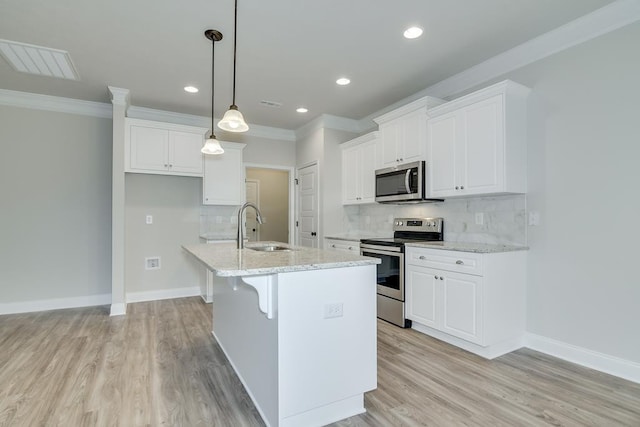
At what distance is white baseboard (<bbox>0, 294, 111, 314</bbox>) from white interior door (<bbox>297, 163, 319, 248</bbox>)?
9.21ft

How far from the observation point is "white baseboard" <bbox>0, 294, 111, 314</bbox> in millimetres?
3866

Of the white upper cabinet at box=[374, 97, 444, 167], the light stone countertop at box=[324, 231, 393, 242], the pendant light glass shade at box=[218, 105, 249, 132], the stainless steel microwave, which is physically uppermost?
the white upper cabinet at box=[374, 97, 444, 167]

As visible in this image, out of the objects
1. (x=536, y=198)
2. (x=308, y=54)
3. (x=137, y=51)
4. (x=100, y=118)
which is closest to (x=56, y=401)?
(x=137, y=51)

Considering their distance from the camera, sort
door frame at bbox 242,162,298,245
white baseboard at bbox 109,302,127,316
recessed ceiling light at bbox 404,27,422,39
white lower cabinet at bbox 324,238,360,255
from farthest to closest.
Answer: door frame at bbox 242,162,298,245 → white lower cabinet at bbox 324,238,360,255 → white baseboard at bbox 109,302,127,316 → recessed ceiling light at bbox 404,27,422,39

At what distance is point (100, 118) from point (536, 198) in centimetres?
507

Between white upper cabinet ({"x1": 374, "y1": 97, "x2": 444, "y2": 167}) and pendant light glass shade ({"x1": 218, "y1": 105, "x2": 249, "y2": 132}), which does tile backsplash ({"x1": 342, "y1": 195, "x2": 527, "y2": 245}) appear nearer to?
white upper cabinet ({"x1": 374, "y1": 97, "x2": 444, "y2": 167})

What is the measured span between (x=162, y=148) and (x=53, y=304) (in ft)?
7.67

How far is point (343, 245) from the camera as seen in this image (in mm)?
4238

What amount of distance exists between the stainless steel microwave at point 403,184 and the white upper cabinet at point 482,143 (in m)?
0.19

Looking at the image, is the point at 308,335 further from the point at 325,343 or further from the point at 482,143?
the point at 482,143

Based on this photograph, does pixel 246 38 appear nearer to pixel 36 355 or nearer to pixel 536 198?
pixel 536 198

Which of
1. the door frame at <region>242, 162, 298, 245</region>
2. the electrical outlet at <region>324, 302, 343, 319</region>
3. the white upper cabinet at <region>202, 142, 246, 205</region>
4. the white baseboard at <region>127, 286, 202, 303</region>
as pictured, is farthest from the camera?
the door frame at <region>242, 162, 298, 245</region>

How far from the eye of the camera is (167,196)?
462cm

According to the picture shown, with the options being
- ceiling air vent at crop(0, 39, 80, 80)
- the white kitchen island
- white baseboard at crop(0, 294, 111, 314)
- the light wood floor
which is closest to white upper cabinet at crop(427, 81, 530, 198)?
the light wood floor
